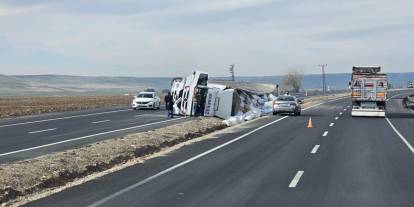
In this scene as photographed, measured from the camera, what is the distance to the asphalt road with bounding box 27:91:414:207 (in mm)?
10742

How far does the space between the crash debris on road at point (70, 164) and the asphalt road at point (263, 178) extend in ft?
3.20

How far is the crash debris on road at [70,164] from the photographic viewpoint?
41.5 feet

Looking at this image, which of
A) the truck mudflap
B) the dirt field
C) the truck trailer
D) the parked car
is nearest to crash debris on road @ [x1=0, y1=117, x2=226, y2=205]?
the truck trailer

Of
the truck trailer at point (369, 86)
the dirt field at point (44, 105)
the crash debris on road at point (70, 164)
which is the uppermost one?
the truck trailer at point (369, 86)

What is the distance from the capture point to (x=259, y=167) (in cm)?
1577

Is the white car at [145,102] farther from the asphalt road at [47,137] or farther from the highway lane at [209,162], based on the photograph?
the highway lane at [209,162]

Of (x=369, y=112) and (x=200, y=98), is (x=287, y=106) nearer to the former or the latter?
(x=369, y=112)

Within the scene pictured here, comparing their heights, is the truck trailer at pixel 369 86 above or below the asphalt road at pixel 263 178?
above

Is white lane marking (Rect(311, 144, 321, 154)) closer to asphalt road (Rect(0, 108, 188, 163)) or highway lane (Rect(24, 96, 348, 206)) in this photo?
highway lane (Rect(24, 96, 348, 206))

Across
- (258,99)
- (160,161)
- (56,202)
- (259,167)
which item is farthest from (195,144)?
(258,99)

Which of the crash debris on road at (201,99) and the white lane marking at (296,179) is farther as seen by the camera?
the crash debris on road at (201,99)

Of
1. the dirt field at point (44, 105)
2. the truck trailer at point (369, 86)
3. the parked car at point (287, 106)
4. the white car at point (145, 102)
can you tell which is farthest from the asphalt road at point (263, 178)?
the white car at point (145, 102)

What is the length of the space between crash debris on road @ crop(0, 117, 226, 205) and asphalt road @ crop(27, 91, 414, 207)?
3.20 ft

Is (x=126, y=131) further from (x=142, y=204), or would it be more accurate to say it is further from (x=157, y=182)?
(x=142, y=204)
